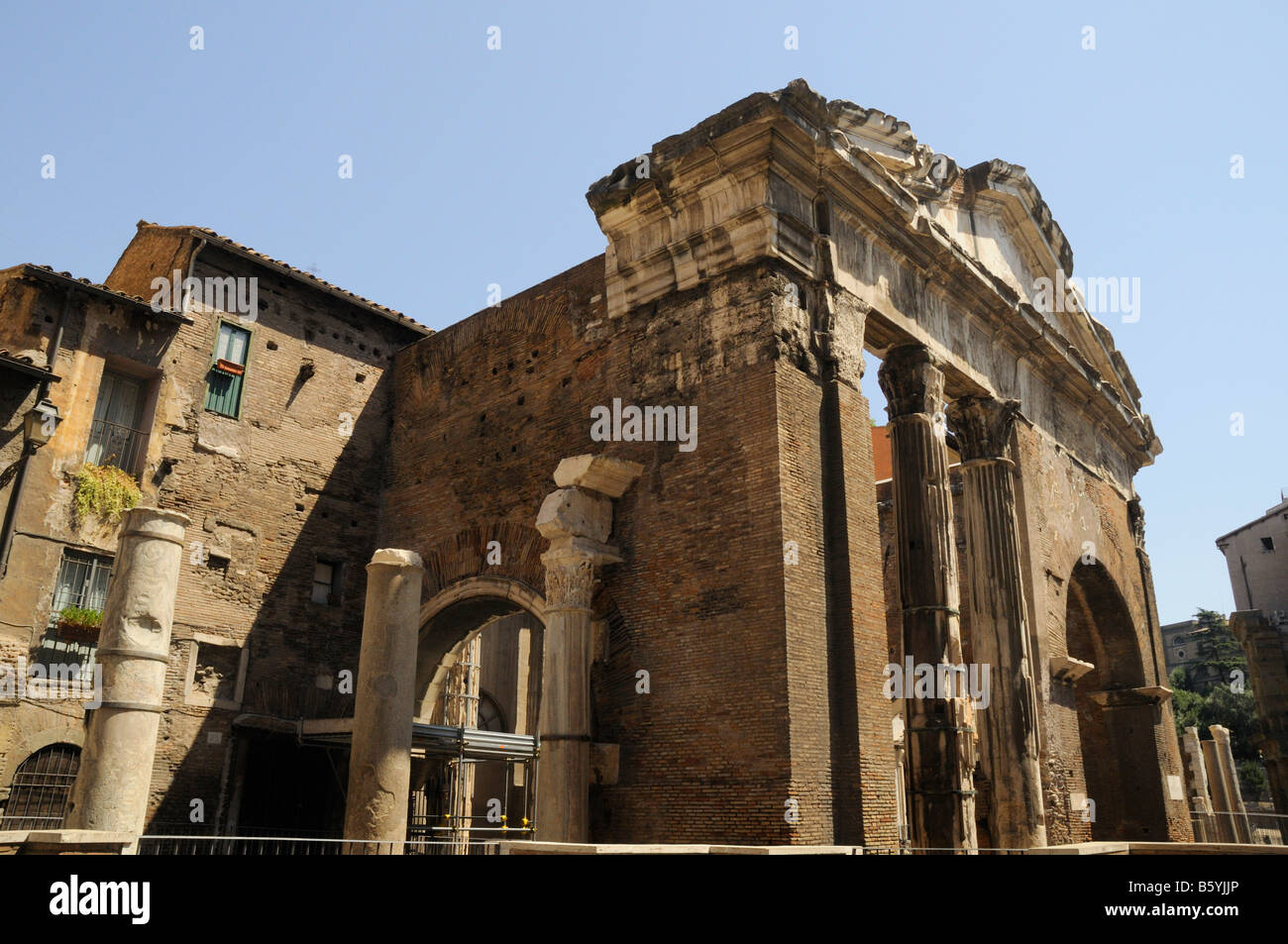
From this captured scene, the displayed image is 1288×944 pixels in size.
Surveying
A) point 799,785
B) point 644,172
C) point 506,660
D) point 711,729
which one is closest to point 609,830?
point 711,729

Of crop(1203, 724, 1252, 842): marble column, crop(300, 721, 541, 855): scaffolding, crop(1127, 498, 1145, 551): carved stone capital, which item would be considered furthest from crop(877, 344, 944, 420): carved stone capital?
crop(1203, 724, 1252, 842): marble column

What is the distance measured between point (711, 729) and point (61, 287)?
32.1 ft

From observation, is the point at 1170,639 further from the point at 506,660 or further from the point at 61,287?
the point at 61,287

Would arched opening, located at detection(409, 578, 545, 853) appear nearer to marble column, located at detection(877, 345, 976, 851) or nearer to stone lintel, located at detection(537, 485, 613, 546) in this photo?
stone lintel, located at detection(537, 485, 613, 546)

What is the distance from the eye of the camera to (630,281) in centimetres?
1205

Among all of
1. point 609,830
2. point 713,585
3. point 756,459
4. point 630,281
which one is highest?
point 630,281

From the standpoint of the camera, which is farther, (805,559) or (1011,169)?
(1011,169)

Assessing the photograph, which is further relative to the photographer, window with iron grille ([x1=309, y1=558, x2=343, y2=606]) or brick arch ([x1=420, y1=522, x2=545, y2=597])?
window with iron grille ([x1=309, y1=558, x2=343, y2=606])

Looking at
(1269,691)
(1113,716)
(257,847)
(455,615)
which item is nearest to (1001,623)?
(1113,716)

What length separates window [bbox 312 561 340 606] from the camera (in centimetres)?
1463

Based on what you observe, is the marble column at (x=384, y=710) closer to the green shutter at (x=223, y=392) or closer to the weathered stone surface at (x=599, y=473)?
the weathered stone surface at (x=599, y=473)

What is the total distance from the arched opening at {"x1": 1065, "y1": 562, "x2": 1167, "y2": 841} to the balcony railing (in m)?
13.9

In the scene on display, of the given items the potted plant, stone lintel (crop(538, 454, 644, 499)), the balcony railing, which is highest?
the balcony railing

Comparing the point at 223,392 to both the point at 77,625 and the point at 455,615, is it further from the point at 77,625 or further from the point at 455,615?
the point at 455,615
